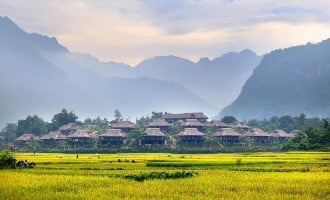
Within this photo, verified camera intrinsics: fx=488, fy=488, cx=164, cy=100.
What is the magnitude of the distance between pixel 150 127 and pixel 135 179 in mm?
63330

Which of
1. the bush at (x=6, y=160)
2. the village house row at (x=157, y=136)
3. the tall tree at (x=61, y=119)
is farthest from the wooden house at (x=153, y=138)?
the bush at (x=6, y=160)

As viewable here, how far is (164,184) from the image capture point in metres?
21.6

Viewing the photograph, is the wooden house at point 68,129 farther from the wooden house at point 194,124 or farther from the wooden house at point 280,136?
the wooden house at point 280,136

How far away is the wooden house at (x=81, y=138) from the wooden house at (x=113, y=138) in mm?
1941

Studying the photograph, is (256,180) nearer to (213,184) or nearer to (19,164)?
(213,184)

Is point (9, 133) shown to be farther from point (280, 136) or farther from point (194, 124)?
point (280, 136)

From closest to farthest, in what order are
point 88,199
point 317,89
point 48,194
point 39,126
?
point 88,199, point 48,194, point 39,126, point 317,89

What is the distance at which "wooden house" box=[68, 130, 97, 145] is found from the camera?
7862 cm

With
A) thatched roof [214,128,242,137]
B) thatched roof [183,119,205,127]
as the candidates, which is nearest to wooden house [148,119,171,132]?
thatched roof [183,119,205,127]

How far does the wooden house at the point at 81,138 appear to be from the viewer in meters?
78.6

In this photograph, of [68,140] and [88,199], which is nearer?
[88,199]

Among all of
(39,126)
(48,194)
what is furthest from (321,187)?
(39,126)

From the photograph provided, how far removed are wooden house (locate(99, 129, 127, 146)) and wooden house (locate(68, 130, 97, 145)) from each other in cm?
194

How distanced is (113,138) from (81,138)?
534 cm
